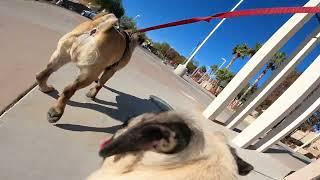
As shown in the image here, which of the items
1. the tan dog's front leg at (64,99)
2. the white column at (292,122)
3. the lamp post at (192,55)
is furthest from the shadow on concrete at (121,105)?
the lamp post at (192,55)

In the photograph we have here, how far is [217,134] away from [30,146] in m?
2.91

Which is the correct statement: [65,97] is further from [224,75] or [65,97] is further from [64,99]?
[224,75]

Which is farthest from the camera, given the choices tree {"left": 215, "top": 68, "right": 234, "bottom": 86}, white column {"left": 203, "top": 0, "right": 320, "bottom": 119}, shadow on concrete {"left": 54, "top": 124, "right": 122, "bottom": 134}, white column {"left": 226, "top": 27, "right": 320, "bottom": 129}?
tree {"left": 215, "top": 68, "right": 234, "bottom": 86}

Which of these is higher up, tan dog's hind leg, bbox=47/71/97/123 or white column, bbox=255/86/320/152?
white column, bbox=255/86/320/152

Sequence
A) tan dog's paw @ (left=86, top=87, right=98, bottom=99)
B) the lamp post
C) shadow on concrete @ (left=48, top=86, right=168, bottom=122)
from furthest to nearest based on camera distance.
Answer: the lamp post
tan dog's paw @ (left=86, top=87, right=98, bottom=99)
shadow on concrete @ (left=48, top=86, right=168, bottom=122)

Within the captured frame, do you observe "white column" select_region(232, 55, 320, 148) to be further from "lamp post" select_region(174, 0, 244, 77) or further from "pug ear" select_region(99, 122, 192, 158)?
"lamp post" select_region(174, 0, 244, 77)

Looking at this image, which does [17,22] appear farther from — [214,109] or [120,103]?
[214,109]

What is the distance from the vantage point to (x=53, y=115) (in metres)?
5.30

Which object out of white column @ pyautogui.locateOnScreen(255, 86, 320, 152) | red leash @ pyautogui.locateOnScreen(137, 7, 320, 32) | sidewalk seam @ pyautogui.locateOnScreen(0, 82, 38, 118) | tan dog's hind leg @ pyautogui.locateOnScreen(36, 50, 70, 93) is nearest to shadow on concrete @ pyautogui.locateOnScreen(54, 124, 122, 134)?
sidewalk seam @ pyautogui.locateOnScreen(0, 82, 38, 118)

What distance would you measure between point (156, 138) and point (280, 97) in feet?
19.3

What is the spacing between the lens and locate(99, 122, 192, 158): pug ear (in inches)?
72.9

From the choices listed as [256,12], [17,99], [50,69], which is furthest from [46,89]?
[256,12]

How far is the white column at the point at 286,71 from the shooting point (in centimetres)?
948

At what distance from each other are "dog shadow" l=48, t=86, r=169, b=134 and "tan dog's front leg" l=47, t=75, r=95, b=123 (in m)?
0.12
